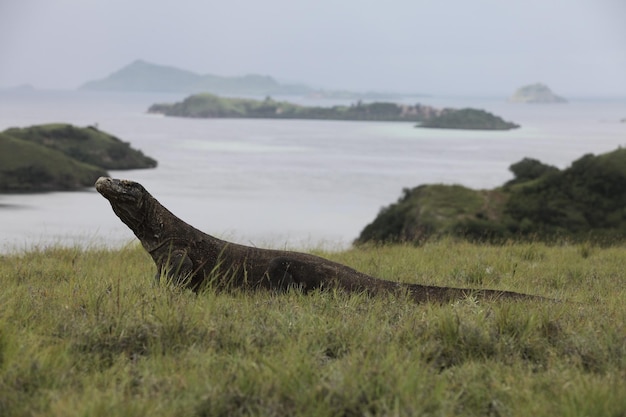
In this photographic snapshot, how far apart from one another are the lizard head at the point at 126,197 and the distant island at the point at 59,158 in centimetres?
10239

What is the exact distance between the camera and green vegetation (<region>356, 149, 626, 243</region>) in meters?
63.3

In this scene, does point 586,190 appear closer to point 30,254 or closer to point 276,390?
point 30,254

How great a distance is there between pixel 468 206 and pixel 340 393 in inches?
2529

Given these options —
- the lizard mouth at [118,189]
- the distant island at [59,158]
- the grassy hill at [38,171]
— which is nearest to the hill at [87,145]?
the distant island at [59,158]

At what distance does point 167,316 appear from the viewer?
22.1 ft

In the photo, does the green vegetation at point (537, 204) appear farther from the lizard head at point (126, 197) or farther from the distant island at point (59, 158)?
the distant island at point (59, 158)

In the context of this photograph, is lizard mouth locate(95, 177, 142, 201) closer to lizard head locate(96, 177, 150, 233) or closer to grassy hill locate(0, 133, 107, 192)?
lizard head locate(96, 177, 150, 233)

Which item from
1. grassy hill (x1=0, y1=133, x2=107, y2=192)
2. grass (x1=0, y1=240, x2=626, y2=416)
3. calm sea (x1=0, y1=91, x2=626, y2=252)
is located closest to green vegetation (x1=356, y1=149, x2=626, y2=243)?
calm sea (x1=0, y1=91, x2=626, y2=252)

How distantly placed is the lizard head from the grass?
2.98ft

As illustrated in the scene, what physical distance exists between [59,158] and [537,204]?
283 ft

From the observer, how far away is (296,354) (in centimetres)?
589

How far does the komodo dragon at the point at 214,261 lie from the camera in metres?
9.49

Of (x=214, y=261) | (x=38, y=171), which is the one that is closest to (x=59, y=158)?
(x=38, y=171)

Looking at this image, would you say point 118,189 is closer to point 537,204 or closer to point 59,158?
point 537,204
